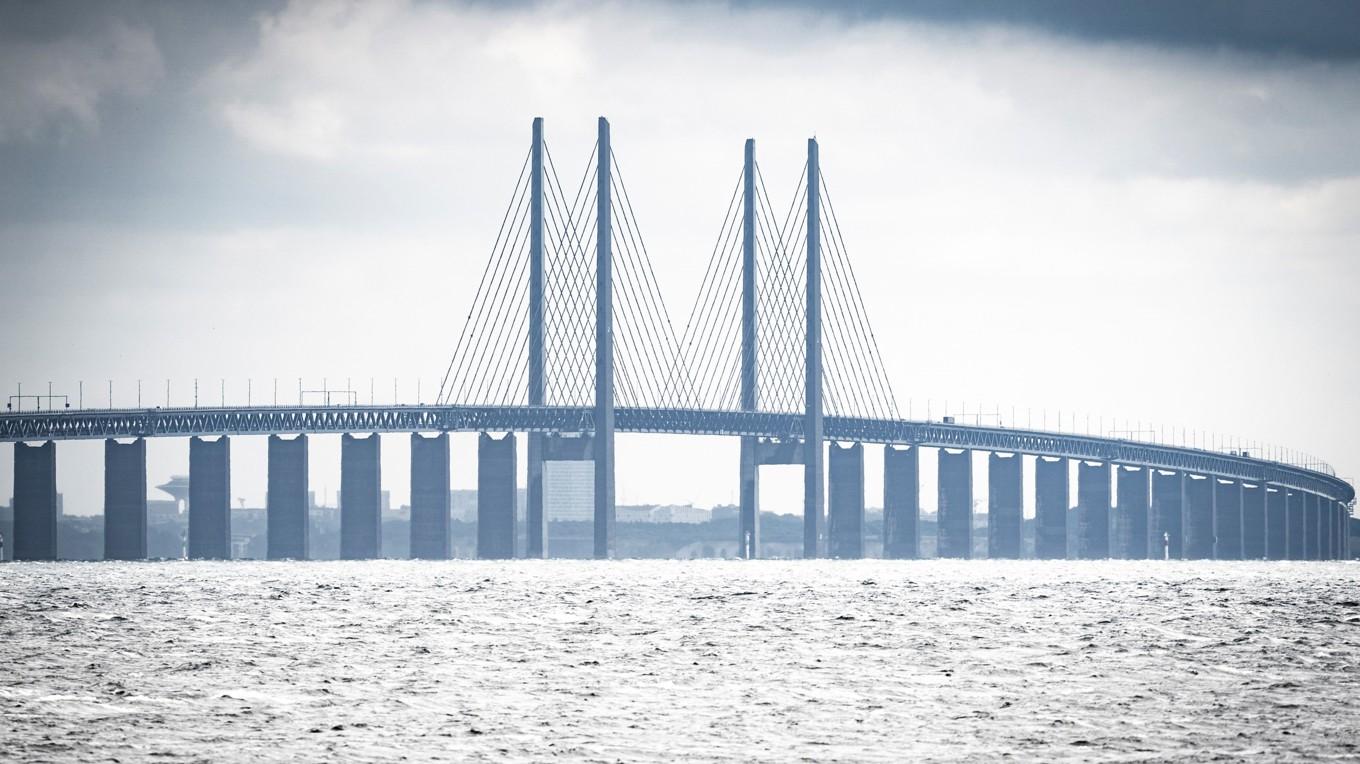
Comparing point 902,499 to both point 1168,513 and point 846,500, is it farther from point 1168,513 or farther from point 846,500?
point 1168,513

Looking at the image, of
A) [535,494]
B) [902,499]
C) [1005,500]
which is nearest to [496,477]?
[535,494]

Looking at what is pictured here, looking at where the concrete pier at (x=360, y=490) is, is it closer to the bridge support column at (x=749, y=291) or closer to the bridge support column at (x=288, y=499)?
the bridge support column at (x=288, y=499)

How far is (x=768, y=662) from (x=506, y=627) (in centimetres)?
1262

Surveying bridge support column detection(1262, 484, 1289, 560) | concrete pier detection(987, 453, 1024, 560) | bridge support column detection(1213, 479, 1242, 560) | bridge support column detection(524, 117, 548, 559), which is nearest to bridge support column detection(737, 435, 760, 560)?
bridge support column detection(524, 117, 548, 559)

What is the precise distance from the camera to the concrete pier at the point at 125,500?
4845 inches

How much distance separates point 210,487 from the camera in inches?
4838

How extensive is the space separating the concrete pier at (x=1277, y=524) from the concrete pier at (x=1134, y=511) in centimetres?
2977

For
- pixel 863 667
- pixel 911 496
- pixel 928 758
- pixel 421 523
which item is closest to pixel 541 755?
pixel 928 758

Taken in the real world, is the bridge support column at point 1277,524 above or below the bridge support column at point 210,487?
below

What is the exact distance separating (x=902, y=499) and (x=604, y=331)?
35814 mm

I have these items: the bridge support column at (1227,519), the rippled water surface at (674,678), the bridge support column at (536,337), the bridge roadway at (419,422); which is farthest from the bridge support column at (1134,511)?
the rippled water surface at (674,678)

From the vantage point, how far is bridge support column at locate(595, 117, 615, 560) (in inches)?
4313

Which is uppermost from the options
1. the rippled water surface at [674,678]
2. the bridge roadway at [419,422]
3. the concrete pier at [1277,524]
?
the bridge roadway at [419,422]

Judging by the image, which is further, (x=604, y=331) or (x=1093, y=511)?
(x=1093, y=511)
